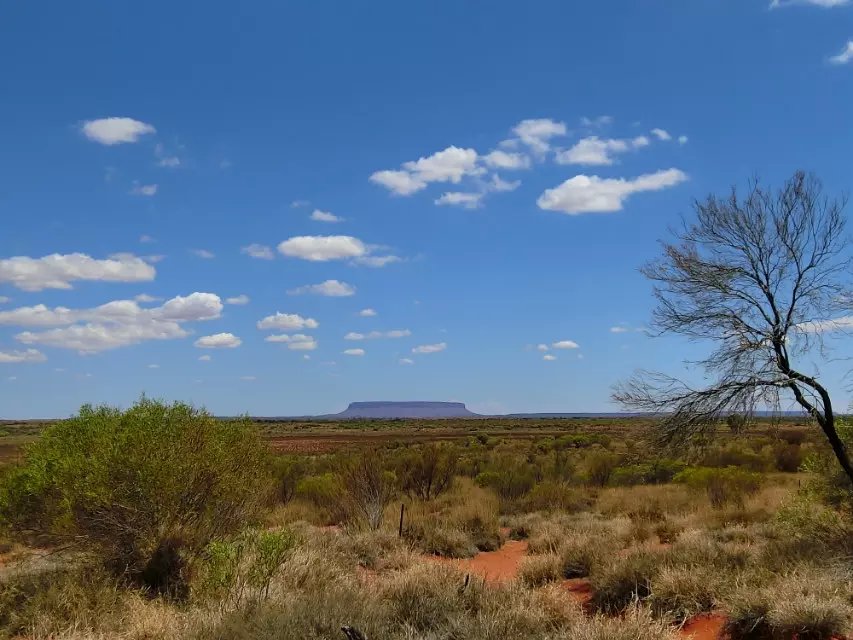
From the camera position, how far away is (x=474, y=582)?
8430 mm

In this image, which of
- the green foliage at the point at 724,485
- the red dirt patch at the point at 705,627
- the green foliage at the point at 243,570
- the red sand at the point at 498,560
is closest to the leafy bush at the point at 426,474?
the red sand at the point at 498,560

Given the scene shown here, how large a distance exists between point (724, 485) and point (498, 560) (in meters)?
8.67

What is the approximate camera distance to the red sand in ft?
42.6

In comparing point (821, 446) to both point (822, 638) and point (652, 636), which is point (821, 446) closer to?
point (822, 638)

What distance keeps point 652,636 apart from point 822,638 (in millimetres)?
2606

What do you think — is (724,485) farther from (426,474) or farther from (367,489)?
(367,489)

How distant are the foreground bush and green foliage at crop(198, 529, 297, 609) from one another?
83cm

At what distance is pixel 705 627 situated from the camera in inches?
330

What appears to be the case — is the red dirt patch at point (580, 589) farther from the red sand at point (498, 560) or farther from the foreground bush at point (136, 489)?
the foreground bush at point (136, 489)

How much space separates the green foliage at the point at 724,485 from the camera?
60.5 ft

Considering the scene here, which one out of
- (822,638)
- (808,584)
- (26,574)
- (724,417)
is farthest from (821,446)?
(26,574)

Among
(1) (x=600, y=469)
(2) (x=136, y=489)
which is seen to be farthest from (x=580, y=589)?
(1) (x=600, y=469)

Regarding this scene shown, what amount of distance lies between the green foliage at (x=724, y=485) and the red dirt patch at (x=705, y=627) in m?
10.1

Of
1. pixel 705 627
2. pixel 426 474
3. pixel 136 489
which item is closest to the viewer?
pixel 705 627
